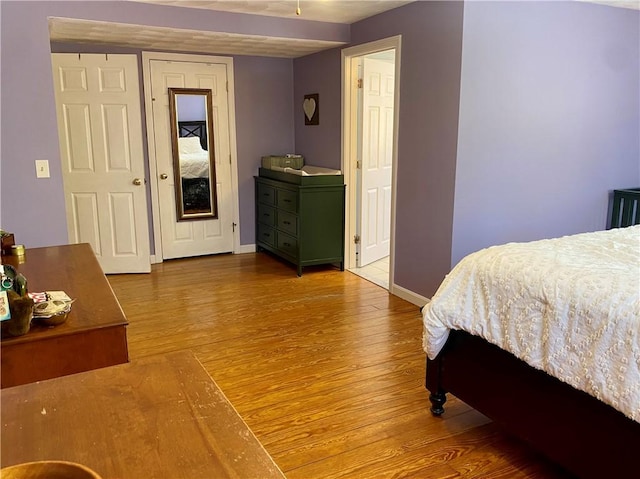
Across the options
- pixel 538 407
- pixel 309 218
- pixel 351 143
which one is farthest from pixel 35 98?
pixel 538 407

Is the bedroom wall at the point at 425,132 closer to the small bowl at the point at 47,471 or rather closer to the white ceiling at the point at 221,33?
the white ceiling at the point at 221,33

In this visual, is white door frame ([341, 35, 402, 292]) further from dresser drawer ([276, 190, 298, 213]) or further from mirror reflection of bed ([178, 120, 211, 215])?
mirror reflection of bed ([178, 120, 211, 215])

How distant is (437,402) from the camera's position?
2.46m

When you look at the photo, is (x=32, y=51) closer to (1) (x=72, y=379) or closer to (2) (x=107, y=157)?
(2) (x=107, y=157)

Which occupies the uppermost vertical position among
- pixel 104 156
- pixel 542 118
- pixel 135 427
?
pixel 542 118

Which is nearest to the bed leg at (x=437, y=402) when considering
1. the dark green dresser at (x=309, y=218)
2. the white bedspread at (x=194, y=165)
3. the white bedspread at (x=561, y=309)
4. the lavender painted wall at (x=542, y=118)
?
the white bedspread at (x=561, y=309)

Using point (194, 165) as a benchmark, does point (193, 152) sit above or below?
above

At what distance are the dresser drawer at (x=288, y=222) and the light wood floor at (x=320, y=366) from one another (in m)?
0.41

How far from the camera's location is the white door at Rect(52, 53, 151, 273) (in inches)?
179

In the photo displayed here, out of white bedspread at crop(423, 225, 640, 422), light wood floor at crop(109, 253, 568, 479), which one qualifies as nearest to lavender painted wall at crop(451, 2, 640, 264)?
light wood floor at crop(109, 253, 568, 479)

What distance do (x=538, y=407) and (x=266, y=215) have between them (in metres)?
3.95

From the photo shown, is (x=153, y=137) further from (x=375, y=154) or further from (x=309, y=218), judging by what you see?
(x=375, y=154)

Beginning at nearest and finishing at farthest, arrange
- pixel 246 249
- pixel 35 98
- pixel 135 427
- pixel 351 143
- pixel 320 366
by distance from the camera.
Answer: pixel 135 427
pixel 320 366
pixel 35 98
pixel 351 143
pixel 246 249

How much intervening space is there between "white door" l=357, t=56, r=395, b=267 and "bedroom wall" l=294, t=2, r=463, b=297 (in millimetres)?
521
